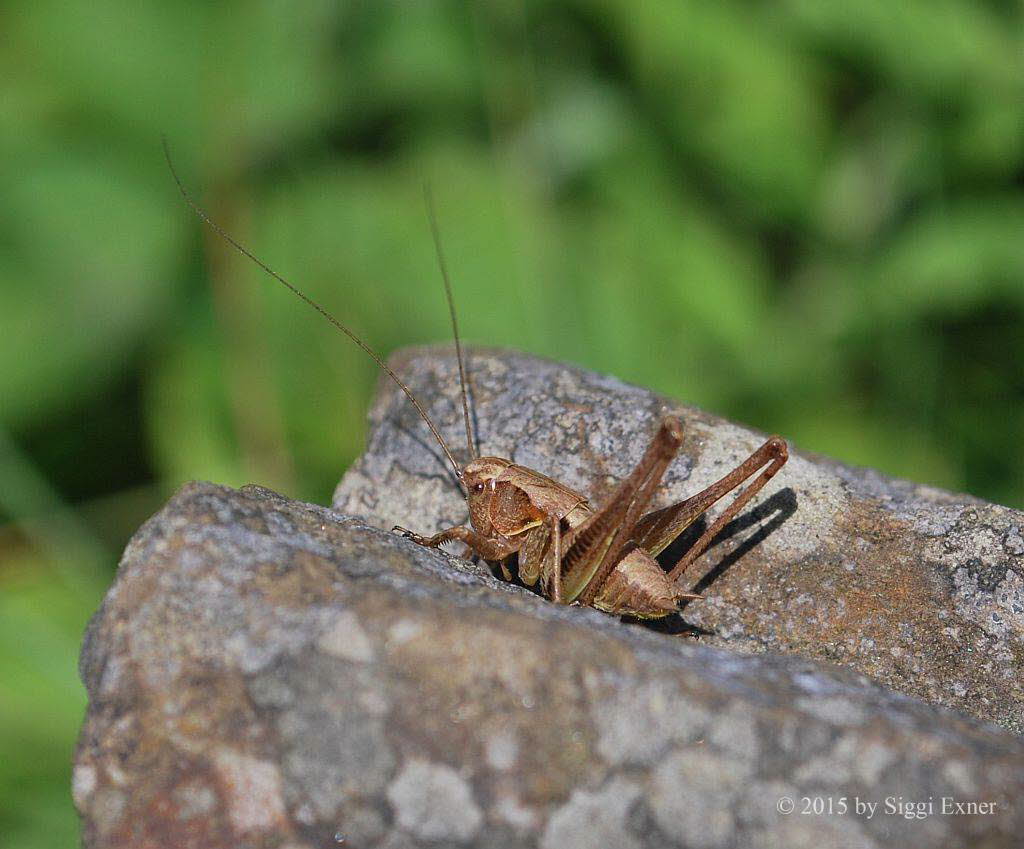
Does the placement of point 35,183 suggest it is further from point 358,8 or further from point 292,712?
point 292,712

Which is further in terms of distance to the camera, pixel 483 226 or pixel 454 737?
pixel 483 226

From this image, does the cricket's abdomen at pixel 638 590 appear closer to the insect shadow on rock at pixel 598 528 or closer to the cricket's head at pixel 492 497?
the insect shadow on rock at pixel 598 528

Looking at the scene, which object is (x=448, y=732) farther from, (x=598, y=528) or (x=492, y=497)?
(x=492, y=497)

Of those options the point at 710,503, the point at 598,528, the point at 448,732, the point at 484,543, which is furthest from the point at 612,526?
the point at 448,732

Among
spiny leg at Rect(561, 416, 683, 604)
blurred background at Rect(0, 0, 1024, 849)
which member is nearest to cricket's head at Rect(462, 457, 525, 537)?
spiny leg at Rect(561, 416, 683, 604)

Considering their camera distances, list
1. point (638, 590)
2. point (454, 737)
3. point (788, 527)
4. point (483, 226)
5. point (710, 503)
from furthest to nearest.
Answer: point (483, 226), point (788, 527), point (710, 503), point (638, 590), point (454, 737)

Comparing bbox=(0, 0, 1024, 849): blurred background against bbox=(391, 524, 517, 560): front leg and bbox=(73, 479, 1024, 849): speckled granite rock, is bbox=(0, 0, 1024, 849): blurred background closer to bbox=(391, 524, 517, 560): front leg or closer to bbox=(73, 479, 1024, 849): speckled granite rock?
bbox=(391, 524, 517, 560): front leg

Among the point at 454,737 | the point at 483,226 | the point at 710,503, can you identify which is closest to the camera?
the point at 454,737

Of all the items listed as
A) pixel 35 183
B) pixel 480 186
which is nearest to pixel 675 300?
pixel 480 186
